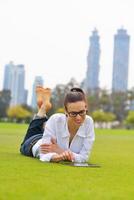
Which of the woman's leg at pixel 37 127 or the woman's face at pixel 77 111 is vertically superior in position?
the woman's face at pixel 77 111

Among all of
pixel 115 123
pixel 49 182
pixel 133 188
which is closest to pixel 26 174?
pixel 49 182

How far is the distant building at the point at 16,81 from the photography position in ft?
558

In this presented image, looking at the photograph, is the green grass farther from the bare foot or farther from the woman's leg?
the bare foot

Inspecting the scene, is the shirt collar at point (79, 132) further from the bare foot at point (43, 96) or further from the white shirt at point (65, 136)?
the bare foot at point (43, 96)

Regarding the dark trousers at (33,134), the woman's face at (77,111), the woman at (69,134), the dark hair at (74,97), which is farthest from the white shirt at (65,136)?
the dark trousers at (33,134)

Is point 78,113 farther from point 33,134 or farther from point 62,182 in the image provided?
point 62,182

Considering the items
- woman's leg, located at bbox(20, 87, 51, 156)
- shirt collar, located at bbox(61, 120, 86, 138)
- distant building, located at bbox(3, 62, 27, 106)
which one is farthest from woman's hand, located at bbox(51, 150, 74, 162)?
distant building, located at bbox(3, 62, 27, 106)

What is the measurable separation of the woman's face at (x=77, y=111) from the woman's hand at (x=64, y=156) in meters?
0.33

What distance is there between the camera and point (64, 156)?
5230 mm

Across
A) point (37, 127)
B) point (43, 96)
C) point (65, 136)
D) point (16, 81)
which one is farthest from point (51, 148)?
point (16, 81)

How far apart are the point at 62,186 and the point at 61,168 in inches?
46.1

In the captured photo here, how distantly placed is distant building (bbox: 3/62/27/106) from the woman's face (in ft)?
529

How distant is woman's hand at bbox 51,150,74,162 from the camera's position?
5.21 meters

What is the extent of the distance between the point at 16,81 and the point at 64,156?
17465 cm
